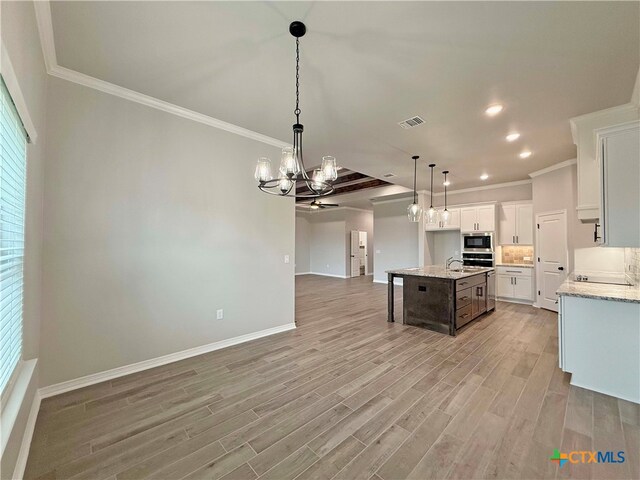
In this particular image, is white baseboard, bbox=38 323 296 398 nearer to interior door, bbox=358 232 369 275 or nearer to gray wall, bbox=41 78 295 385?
gray wall, bbox=41 78 295 385

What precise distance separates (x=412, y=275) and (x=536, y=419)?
2.43 meters

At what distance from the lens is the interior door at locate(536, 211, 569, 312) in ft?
16.8

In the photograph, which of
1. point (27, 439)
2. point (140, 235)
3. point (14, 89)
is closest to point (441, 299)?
point (140, 235)

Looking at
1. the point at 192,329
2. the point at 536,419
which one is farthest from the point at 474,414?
the point at 192,329

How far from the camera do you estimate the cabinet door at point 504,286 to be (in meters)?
6.27

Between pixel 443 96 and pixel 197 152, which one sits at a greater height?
pixel 443 96

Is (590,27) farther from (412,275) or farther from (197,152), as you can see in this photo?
(197,152)

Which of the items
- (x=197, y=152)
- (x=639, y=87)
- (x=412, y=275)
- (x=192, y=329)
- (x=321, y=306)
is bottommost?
(x=321, y=306)

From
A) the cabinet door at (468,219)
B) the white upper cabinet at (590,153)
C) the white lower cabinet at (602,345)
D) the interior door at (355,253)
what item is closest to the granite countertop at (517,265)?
the cabinet door at (468,219)

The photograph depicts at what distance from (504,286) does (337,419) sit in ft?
19.9

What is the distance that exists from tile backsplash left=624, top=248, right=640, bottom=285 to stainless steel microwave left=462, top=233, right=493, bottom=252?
2.69 m

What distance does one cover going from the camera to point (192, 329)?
328 cm

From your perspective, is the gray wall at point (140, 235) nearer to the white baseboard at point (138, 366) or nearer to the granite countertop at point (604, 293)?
the white baseboard at point (138, 366)

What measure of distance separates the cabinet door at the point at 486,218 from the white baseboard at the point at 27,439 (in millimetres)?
7908
